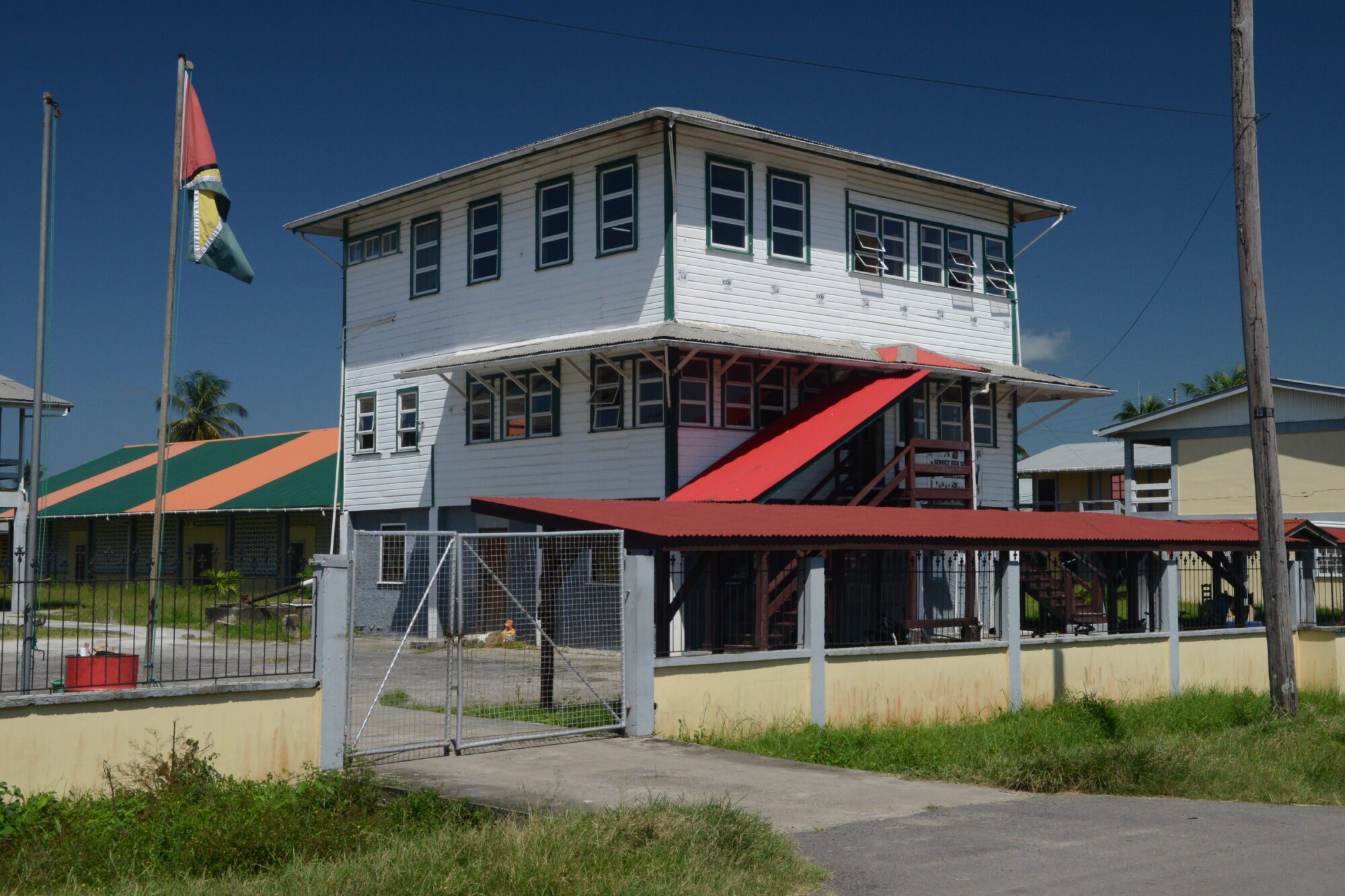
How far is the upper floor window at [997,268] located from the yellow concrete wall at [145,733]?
20.6m

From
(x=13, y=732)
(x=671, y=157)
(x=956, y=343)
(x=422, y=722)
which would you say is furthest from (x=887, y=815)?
(x=956, y=343)

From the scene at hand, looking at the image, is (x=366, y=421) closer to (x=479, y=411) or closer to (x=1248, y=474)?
(x=479, y=411)

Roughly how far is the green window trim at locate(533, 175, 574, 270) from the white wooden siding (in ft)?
8.75

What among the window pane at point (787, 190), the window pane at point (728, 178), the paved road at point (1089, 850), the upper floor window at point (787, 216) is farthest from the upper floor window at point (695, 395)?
the paved road at point (1089, 850)

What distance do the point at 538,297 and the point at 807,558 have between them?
37.7 ft

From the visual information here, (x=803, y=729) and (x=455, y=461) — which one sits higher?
(x=455, y=461)

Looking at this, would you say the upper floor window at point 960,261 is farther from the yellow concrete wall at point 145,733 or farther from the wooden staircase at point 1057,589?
the yellow concrete wall at point 145,733

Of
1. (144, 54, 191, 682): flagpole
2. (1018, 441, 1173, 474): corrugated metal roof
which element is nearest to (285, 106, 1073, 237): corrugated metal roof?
(144, 54, 191, 682): flagpole

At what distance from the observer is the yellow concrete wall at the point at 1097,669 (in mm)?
18828

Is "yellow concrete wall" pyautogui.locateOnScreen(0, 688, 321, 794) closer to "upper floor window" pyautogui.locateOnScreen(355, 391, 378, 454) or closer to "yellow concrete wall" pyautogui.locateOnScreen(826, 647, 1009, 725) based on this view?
"yellow concrete wall" pyautogui.locateOnScreen(826, 647, 1009, 725)

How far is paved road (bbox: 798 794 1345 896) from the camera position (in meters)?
8.52

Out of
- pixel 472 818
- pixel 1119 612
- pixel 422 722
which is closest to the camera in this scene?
pixel 472 818

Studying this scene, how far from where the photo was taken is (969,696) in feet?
58.1

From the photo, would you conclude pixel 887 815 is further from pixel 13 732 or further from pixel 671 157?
pixel 671 157
